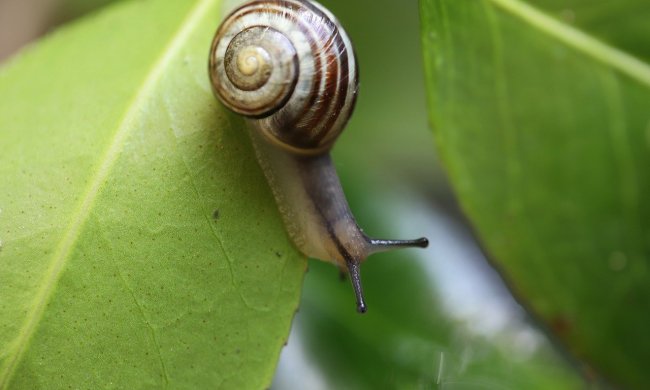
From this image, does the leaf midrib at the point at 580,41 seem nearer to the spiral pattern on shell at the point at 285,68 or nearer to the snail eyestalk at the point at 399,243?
the spiral pattern on shell at the point at 285,68

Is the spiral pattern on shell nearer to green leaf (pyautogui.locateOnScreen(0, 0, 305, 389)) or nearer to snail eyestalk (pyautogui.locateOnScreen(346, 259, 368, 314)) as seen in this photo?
green leaf (pyautogui.locateOnScreen(0, 0, 305, 389))

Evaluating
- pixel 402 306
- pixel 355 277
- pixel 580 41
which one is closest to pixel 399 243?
pixel 355 277

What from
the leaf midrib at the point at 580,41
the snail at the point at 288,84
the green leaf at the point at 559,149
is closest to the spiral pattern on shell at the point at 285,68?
the snail at the point at 288,84

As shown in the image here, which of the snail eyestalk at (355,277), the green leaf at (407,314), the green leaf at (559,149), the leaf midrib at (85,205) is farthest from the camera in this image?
the green leaf at (407,314)

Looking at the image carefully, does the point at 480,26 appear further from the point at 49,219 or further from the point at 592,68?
the point at 49,219

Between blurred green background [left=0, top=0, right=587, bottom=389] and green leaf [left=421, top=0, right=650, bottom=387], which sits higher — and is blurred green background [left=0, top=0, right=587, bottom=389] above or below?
below

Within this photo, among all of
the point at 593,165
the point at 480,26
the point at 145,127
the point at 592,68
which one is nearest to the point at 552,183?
the point at 593,165

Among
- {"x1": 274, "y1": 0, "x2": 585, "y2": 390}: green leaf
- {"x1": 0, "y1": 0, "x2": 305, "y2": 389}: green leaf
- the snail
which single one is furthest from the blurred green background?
{"x1": 0, "y1": 0, "x2": 305, "y2": 389}: green leaf
